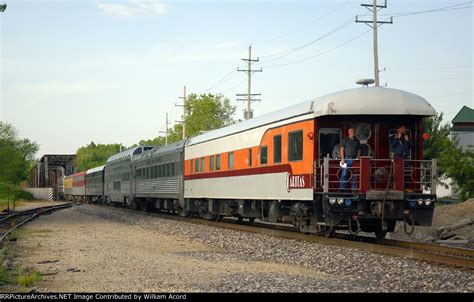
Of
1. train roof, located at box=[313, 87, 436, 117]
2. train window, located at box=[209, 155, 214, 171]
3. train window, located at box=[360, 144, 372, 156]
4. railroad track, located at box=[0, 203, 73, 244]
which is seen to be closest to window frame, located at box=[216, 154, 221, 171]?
train window, located at box=[209, 155, 214, 171]

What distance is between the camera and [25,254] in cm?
1477

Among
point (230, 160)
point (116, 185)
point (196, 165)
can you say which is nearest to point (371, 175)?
point (230, 160)

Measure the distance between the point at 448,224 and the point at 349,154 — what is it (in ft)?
35.1

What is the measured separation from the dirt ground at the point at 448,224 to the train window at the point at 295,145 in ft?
12.7

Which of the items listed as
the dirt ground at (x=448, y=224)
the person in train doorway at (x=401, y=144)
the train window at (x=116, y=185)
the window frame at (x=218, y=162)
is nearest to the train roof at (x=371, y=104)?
the person in train doorway at (x=401, y=144)

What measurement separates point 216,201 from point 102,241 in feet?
24.8

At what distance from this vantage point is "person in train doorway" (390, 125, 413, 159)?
15.3 meters

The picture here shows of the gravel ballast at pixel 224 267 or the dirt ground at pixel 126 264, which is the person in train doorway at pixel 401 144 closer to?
the gravel ballast at pixel 224 267

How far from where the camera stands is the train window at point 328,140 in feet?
51.5

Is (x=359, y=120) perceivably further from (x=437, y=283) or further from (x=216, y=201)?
(x=216, y=201)

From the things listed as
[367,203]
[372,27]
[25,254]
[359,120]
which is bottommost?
[25,254]

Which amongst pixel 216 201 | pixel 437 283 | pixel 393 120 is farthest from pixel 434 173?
pixel 216 201

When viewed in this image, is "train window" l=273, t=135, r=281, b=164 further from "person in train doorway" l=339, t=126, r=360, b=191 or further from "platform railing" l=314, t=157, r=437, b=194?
"person in train doorway" l=339, t=126, r=360, b=191

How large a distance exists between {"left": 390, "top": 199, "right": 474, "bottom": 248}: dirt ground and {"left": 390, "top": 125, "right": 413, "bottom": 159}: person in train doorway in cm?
345
